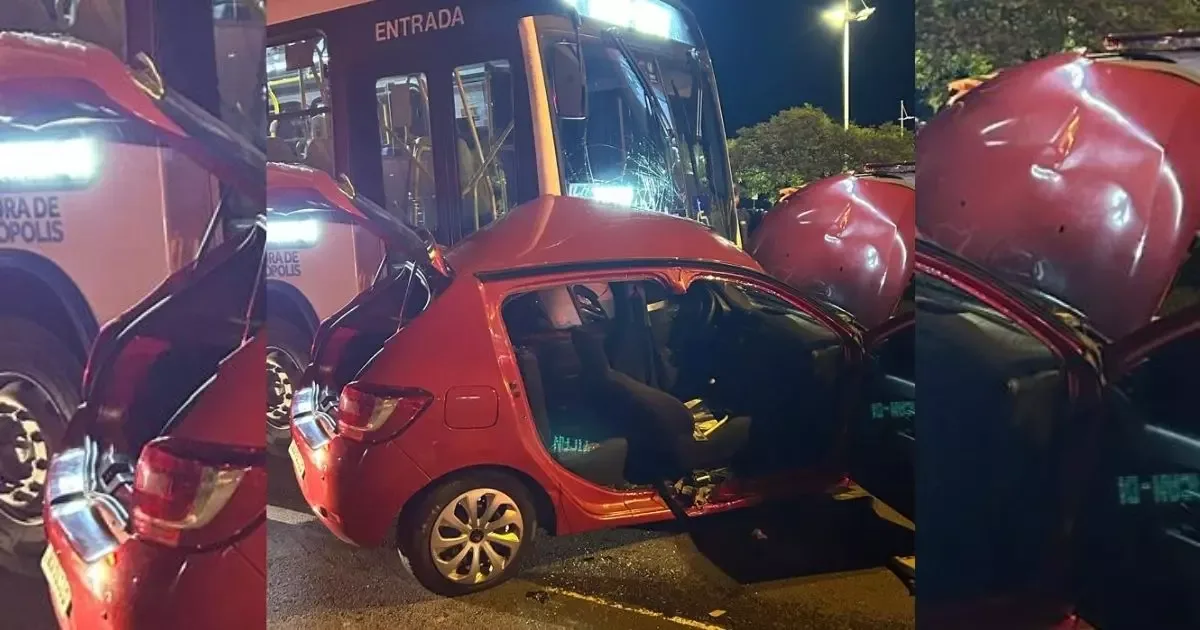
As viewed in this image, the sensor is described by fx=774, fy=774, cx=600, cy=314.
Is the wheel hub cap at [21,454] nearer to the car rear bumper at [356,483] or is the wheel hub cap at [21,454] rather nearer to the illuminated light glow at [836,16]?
the car rear bumper at [356,483]

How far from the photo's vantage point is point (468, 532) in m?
2.08

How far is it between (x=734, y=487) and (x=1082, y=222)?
3.74 feet

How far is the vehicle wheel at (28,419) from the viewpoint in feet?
6.81

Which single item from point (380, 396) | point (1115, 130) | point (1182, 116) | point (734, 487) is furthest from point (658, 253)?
point (1182, 116)

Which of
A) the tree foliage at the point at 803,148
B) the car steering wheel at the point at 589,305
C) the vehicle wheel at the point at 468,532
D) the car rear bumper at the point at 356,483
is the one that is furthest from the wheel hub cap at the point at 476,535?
the tree foliage at the point at 803,148

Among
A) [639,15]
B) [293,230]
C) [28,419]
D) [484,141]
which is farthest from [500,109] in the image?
[28,419]

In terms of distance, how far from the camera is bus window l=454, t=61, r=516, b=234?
80.0 inches

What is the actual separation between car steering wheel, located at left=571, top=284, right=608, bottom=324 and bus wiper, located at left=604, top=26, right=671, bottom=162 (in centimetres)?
40

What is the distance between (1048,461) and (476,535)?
1551 mm

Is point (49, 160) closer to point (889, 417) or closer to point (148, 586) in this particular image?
point (148, 586)

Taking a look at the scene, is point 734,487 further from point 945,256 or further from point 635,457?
point 945,256

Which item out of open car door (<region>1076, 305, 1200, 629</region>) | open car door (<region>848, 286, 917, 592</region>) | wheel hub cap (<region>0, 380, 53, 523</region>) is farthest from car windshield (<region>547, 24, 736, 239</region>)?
wheel hub cap (<region>0, 380, 53, 523</region>)

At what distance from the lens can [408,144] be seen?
6.98 feet

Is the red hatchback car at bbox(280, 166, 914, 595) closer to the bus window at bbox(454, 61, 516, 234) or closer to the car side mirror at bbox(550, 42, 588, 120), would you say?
the bus window at bbox(454, 61, 516, 234)
